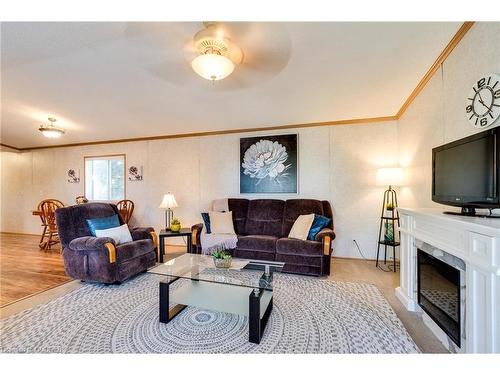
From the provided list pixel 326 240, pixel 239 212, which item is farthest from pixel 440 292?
pixel 239 212

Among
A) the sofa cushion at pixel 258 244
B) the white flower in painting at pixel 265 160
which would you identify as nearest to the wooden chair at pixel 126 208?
the white flower in painting at pixel 265 160

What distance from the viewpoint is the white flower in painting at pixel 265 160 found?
13.1 ft

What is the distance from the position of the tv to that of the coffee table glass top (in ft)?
4.93

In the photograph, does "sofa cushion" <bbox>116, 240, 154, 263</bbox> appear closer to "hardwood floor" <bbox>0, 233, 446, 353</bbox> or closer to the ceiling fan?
"hardwood floor" <bbox>0, 233, 446, 353</bbox>

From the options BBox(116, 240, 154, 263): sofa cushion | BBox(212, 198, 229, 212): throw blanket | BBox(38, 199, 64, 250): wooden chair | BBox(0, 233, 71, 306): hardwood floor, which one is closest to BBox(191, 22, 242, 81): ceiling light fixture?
BBox(116, 240, 154, 263): sofa cushion

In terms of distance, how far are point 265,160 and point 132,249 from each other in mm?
2557

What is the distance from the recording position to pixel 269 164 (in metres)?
4.07

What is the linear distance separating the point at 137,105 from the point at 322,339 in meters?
3.79

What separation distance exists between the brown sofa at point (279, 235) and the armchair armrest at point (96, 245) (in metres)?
1.18

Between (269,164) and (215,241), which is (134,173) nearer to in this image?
(215,241)

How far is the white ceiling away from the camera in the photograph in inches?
74.5

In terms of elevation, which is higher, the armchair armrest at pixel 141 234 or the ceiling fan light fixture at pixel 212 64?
the ceiling fan light fixture at pixel 212 64

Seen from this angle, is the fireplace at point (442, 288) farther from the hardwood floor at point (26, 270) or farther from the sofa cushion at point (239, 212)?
→ the hardwood floor at point (26, 270)
